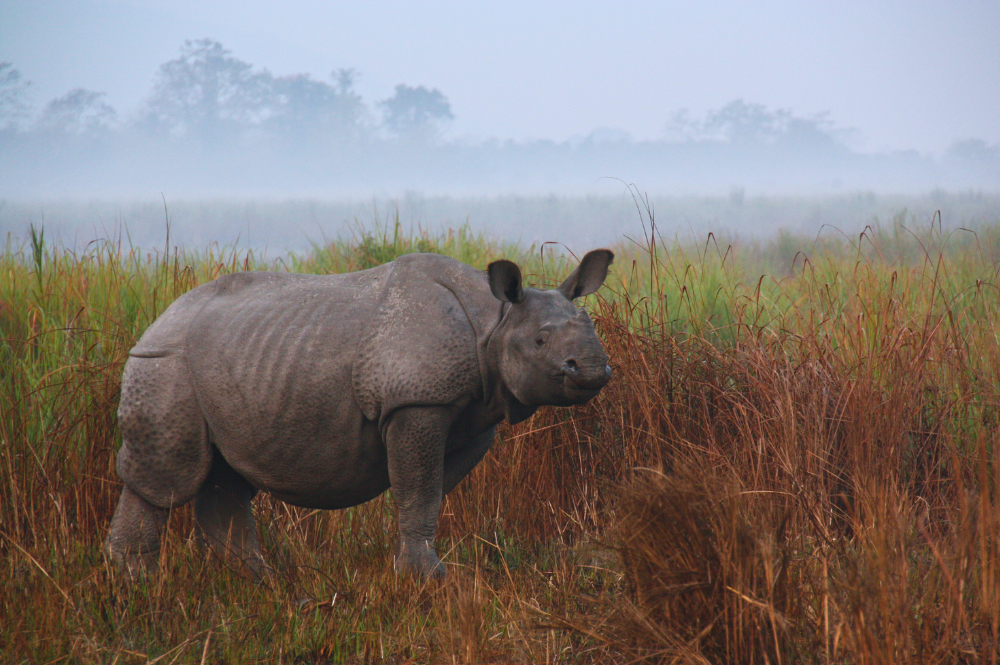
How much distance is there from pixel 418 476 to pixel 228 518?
3.24ft

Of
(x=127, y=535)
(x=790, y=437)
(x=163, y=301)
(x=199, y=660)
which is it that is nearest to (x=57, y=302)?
(x=163, y=301)

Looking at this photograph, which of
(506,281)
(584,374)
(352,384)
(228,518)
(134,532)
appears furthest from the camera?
(228,518)

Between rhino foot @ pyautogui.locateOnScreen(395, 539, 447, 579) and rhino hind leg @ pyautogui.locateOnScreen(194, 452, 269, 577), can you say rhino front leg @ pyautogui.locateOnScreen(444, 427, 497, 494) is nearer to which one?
rhino foot @ pyautogui.locateOnScreen(395, 539, 447, 579)

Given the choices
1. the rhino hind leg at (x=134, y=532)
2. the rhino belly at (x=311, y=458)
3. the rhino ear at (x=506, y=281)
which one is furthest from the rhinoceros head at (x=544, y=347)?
the rhino hind leg at (x=134, y=532)

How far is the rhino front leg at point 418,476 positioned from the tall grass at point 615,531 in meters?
0.10

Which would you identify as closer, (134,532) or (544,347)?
(544,347)

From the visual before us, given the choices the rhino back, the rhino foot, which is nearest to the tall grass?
the rhino foot

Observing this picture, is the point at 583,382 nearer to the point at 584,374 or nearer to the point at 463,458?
the point at 584,374

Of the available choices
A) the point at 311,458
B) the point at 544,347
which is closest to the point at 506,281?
the point at 544,347

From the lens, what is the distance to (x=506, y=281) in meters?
2.84

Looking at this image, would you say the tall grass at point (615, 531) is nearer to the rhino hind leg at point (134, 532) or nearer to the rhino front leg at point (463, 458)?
the rhino hind leg at point (134, 532)

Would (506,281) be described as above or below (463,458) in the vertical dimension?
above

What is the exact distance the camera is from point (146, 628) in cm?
282

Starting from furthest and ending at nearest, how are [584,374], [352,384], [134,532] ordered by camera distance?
1. [134,532]
2. [352,384]
3. [584,374]
